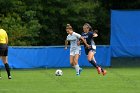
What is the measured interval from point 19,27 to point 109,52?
25.0 feet

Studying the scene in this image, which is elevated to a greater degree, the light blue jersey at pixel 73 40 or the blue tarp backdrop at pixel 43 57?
the light blue jersey at pixel 73 40

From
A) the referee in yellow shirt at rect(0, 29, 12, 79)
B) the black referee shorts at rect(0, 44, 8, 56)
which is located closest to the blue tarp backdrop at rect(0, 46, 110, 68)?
the referee in yellow shirt at rect(0, 29, 12, 79)

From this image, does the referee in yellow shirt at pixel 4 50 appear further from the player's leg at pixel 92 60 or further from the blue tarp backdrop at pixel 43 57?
the blue tarp backdrop at pixel 43 57

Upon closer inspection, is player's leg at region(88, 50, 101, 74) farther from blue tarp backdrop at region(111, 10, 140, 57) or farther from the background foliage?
the background foliage

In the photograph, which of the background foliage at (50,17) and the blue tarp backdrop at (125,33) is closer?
the blue tarp backdrop at (125,33)

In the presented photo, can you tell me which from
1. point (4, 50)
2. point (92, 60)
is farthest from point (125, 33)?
point (4, 50)

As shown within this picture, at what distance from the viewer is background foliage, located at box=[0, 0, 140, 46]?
1336 inches

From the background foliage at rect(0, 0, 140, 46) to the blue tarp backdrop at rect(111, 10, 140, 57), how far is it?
6767 mm

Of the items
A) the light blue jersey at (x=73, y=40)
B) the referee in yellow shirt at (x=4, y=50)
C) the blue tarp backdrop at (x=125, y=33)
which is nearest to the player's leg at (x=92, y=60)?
the light blue jersey at (x=73, y=40)

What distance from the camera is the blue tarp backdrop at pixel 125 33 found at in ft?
93.7

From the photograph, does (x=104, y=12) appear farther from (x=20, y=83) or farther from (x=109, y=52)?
(x=20, y=83)

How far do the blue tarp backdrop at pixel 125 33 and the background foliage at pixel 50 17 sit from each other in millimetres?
6767

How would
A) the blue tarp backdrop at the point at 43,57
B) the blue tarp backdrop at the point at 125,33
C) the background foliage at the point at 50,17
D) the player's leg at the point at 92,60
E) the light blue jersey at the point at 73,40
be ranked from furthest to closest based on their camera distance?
the background foliage at the point at 50,17, the blue tarp backdrop at the point at 125,33, the blue tarp backdrop at the point at 43,57, the light blue jersey at the point at 73,40, the player's leg at the point at 92,60

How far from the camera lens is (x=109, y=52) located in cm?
2819
